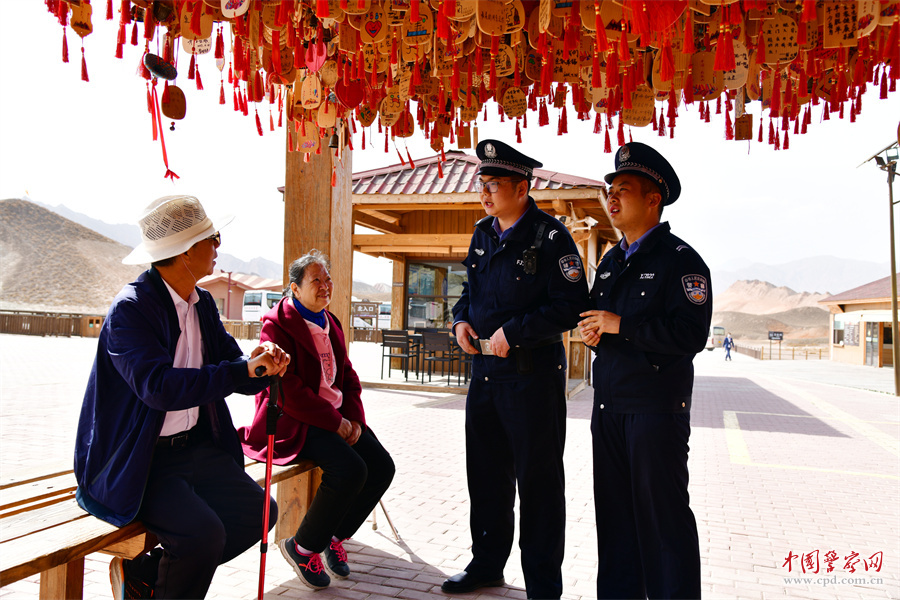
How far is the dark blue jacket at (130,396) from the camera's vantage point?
218cm

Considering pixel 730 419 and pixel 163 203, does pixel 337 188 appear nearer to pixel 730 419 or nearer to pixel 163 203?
pixel 163 203

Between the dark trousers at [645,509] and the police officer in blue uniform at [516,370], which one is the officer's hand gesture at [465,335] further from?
the dark trousers at [645,509]

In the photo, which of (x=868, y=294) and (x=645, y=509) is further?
(x=868, y=294)

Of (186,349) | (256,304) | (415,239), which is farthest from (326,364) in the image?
(256,304)

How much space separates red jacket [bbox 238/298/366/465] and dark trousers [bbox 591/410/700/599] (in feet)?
4.77

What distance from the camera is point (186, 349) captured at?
2.56 m

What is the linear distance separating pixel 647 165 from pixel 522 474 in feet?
5.07

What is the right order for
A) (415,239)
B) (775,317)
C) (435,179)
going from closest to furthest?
1. (435,179)
2. (415,239)
3. (775,317)

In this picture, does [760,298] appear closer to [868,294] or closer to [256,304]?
[868,294]

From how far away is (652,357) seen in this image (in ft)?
8.25

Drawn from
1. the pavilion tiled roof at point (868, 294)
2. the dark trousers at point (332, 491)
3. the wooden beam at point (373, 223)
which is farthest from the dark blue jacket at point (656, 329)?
the pavilion tiled roof at point (868, 294)

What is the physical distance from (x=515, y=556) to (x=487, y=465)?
0.86 meters

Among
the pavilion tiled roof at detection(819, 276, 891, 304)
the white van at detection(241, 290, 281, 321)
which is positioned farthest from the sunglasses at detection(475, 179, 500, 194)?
the white van at detection(241, 290, 281, 321)

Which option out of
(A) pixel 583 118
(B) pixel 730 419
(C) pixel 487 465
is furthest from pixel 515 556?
(B) pixel 730 419
